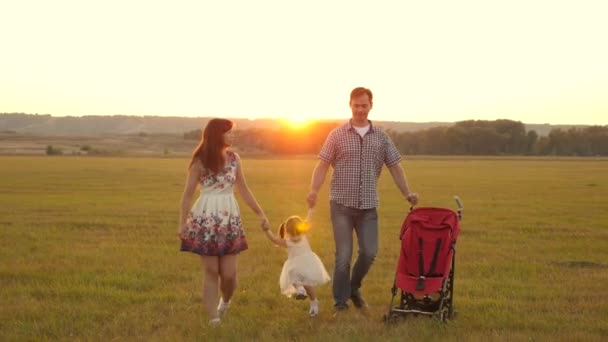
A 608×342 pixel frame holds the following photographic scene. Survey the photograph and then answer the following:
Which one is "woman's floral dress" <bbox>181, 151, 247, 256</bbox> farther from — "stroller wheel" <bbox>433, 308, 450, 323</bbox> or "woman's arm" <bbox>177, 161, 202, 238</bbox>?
"stroller wheel" <bbox>433, 308, 450, 323</bbox>

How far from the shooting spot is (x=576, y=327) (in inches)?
293

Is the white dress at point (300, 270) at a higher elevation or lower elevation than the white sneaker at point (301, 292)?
higher

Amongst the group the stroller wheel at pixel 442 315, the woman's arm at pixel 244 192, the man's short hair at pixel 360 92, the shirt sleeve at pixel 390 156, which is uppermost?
the man's short hair at pixel 360 92

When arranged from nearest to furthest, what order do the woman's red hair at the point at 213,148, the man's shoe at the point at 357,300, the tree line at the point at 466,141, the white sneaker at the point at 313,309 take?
the woman's red hair at the point at 213,148
the white sneaker at the point at 313,309
the man's shoe at the point at 357,300
the tree line at the point at 466,141

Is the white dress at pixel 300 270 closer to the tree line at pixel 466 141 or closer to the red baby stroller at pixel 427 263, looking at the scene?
the red baby stroller at pixel 427 263

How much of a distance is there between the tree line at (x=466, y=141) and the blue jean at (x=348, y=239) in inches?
3786

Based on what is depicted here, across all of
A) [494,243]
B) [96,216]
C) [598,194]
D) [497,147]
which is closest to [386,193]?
[598,194]

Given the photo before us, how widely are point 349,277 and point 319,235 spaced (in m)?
7.05

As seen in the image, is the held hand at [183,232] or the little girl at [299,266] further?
the little girl at [299,266]

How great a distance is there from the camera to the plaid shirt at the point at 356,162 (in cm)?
795

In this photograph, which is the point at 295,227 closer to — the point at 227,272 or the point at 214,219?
the point at 227,272

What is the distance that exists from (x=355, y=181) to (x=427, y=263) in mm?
1190

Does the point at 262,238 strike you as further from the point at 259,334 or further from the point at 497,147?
the point at 497,147

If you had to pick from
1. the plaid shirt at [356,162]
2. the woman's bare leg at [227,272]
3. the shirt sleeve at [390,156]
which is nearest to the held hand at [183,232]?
the woman's bare leg at [227,272]
